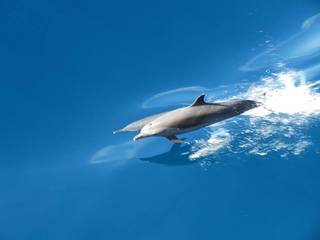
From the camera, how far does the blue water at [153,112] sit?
440cm

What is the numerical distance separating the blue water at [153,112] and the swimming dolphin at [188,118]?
0.13 metres

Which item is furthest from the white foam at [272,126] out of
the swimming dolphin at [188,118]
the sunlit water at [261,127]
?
the swimming dolphin at [188,118]

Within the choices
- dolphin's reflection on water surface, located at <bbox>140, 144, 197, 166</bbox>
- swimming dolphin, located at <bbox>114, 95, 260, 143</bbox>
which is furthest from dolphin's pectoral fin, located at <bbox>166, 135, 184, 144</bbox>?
dolphin's reflection on water surface, located at <bbox>140, 144, 197, 166</bbox>

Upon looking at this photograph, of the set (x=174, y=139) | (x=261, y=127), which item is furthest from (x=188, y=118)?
(x=261, y=127)

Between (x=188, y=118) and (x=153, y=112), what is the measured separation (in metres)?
0.67

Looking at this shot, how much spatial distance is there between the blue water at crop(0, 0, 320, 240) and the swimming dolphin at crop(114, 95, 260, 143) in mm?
131

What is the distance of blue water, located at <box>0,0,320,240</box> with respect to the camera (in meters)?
4.40

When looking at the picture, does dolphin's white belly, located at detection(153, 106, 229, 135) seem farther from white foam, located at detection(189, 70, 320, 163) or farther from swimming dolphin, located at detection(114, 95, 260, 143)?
white foam, located at detection(189, 70, 320, 163)

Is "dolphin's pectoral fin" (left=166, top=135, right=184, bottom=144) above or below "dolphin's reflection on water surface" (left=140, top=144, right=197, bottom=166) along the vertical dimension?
above

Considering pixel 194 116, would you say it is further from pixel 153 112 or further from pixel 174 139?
pixel 153 112

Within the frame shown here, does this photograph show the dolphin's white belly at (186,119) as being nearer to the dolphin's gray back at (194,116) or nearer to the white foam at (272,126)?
the dolphin's gray back at (194,116)

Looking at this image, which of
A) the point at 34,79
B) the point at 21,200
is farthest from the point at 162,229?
the point at 34,79

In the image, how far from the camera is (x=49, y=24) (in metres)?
5.80

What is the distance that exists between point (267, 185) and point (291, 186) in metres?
0.18
